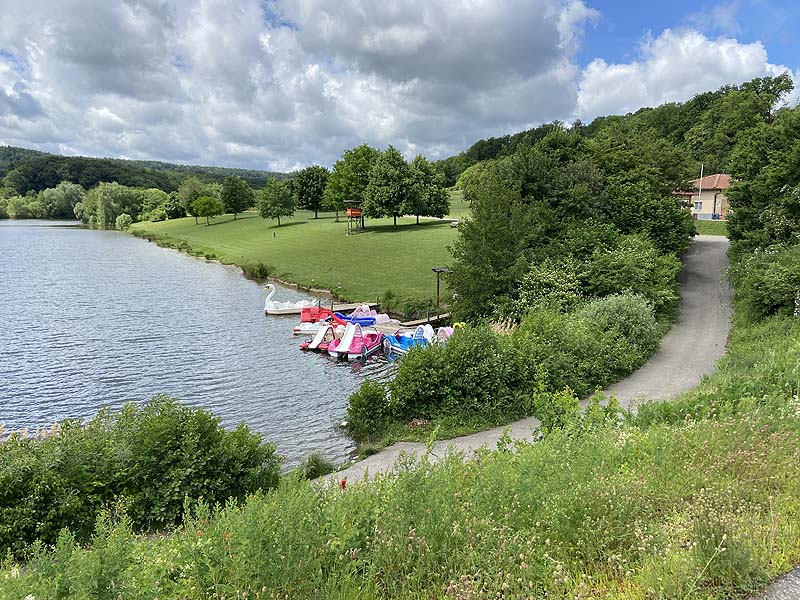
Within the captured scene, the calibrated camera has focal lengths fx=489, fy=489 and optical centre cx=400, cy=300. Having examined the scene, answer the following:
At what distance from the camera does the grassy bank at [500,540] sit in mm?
3623

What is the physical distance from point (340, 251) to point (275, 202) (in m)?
27.4

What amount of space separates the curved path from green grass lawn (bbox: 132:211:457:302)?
47.9ft

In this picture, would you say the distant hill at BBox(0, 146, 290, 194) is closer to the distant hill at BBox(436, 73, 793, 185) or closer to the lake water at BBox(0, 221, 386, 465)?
the distant hill at BBox(436, 73, 793, 185)

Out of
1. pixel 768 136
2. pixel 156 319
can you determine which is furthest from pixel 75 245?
pixel 768 136

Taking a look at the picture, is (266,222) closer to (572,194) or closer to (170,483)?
(572,194)

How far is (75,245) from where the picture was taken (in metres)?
67.1

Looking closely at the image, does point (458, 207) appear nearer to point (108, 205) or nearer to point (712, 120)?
point (712, 120)

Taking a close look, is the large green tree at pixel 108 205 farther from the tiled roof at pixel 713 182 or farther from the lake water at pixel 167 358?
the tiled roof at pixel 713 182

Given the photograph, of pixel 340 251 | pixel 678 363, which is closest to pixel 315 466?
pixel 678 363

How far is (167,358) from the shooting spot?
21531 mm

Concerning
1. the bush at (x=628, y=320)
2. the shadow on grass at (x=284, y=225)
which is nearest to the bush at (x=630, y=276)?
the bush at (x=628, y=320)

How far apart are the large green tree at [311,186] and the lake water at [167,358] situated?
45.1 meters

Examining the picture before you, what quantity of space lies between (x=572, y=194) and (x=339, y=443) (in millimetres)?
18184

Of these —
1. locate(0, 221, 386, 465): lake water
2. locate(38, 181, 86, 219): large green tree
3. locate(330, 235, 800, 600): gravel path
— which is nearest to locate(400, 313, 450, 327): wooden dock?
locate(0, 221, 386, 465): lake water
